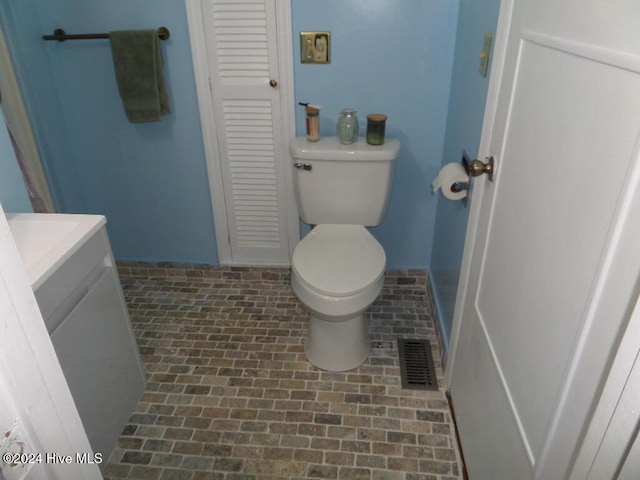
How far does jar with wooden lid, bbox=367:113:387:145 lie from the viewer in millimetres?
1880

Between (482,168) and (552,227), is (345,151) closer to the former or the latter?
(482,168)

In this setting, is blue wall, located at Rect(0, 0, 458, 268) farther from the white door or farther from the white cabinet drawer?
the white cabinet drawer

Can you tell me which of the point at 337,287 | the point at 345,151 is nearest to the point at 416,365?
the point at 337,287

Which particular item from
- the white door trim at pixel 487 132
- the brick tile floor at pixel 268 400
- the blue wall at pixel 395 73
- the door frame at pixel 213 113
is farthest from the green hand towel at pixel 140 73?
the white door trim at pixel 487 132

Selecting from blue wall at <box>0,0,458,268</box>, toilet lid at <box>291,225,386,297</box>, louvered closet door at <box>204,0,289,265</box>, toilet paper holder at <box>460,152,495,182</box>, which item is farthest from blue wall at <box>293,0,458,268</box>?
toilet paper holder at <box>460,152,495,182</box>

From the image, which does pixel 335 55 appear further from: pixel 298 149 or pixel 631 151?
pixel 631 151

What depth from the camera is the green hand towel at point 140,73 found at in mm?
1917

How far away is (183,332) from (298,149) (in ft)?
3.27

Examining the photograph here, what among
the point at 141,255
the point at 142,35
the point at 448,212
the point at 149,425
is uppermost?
the point at 142,35

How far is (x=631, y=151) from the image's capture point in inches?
24.1

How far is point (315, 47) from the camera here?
194 cm

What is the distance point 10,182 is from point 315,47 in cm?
125

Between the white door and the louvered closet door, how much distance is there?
43.0 inches

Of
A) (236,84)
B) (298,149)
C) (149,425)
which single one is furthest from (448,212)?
(149,425)
